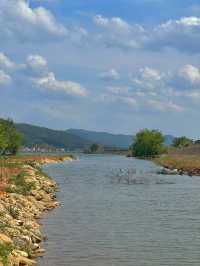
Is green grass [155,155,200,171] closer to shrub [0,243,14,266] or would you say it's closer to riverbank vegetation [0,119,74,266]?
riverbank vegetation [0,119,74,266]

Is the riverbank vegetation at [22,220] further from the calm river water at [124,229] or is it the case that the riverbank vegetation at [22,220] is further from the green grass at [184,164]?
the green grass at [184,164]

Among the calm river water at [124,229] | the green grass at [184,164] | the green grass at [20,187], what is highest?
the green grass at [184,164]

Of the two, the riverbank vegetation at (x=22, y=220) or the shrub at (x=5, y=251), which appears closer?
the shrub at (x=5, y=251)

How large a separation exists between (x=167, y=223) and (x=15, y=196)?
13031 millimetres

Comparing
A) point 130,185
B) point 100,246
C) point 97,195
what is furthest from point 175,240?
point 130,185

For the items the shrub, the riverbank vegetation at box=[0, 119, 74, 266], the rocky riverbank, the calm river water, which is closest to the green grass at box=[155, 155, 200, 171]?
the calm river water

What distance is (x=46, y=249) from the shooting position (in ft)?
96.2

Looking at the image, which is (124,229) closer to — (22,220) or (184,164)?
(22,220)

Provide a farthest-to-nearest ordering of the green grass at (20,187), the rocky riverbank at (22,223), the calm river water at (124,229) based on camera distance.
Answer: the green grass at (20,187), the calm river water at (124,229), the rocky riverbank at (22,223)

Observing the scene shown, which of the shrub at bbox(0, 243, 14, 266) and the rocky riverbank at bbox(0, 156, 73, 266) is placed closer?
the shrub at bbox(0, 243, 14, 266)

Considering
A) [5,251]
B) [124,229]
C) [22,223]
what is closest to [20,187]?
[22,223]

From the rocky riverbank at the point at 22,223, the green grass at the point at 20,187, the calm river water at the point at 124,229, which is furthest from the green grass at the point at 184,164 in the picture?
the rocky riverbank at the point at 22,223

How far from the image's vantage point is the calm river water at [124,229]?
2753 cm

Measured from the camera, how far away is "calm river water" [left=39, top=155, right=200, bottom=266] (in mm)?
27531
